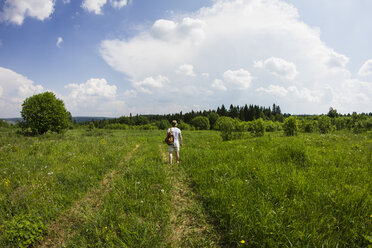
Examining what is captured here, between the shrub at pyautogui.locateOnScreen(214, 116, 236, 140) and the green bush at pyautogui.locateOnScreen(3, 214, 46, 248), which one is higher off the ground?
the shrub at pyautogui.locateOnScreen(214, 116, 236, 140)

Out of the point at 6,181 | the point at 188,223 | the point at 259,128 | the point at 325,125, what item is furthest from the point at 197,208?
the point at 325,125

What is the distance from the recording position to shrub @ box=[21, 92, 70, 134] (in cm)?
2034

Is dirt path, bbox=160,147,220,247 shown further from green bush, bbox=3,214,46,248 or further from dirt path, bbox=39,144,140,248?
green bush, bbox=3,214,46,248

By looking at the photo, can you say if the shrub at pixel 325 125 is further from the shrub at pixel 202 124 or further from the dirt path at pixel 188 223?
the shrub at pixel 202 124

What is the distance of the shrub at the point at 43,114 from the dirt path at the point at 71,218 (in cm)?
2419

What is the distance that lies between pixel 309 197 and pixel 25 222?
268 inches

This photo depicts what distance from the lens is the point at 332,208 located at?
10.2ft

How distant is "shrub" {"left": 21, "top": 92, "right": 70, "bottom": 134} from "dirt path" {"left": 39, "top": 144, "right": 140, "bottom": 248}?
2419cm

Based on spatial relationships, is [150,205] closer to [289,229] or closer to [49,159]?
[289,229]

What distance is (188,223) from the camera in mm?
3279

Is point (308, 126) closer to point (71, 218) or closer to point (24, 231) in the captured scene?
point (71, 218)

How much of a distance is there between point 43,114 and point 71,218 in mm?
25636

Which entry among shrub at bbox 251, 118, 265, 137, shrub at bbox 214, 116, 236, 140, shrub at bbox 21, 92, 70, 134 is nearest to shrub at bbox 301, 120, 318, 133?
shrub at bbox 251, 118, 265, 137

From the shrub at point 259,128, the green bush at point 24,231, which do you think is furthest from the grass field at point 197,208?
the shrub at point 259,128
